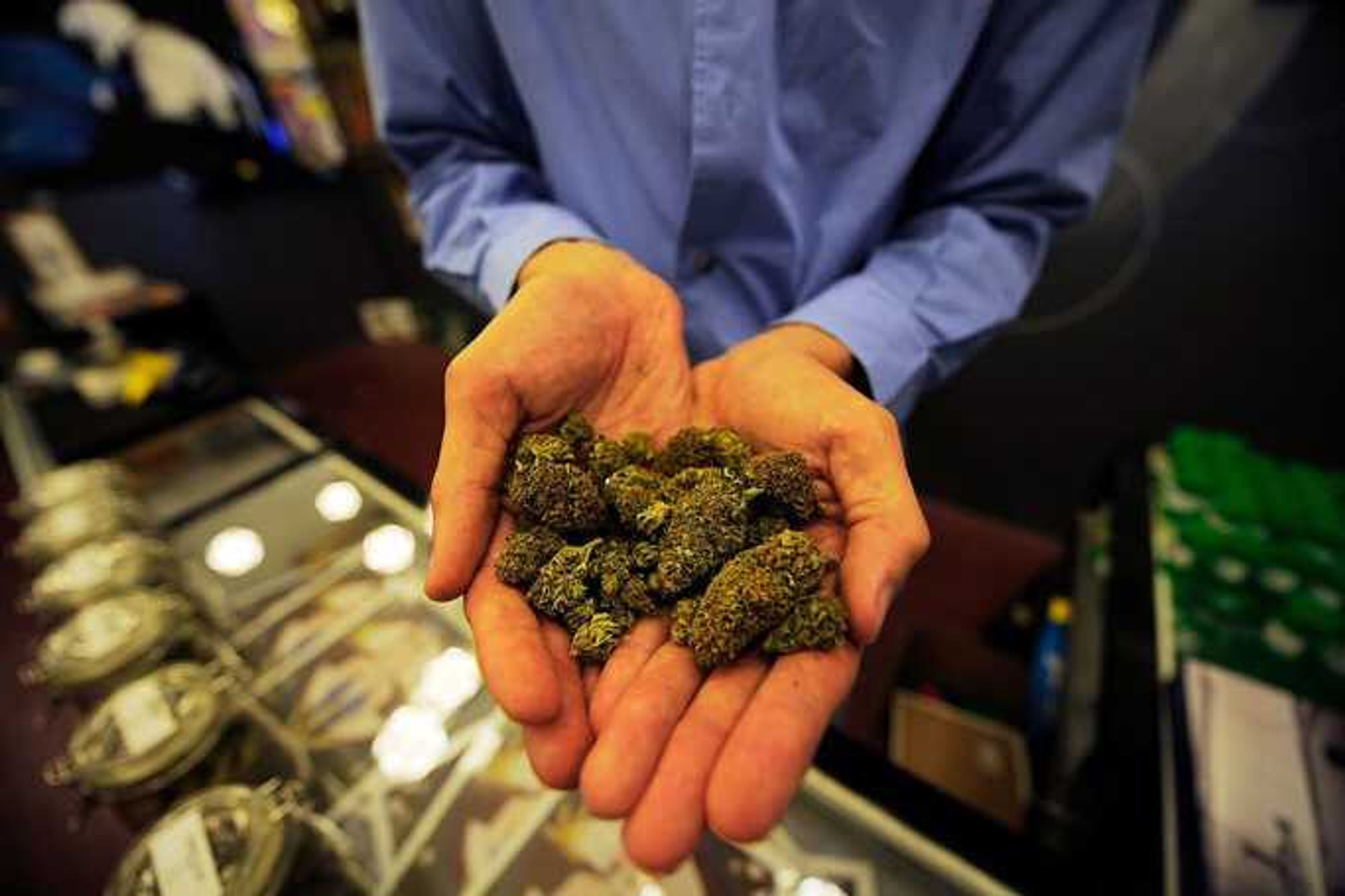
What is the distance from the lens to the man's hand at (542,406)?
2.33 ft

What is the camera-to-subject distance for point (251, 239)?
15.7 ft

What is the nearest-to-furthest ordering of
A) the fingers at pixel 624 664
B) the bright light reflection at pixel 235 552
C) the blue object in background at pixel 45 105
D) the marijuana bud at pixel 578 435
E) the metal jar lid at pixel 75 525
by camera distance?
the fingers at pixel 624 664, the marijuana bud at pixel 578 435, the metal jar lid at pixel 75 525, the bright light reflection at pixel 235 552, the blue object in background at pixel 45 105

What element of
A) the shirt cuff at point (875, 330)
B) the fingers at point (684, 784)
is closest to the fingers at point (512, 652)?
the fingers at point (684, 784)

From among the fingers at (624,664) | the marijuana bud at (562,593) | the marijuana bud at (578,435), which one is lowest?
the fingers at (624,664)

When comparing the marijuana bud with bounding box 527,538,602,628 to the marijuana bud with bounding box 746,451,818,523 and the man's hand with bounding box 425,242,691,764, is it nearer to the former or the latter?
the man's hand with bounding box 425,242,691,764

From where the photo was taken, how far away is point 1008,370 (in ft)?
10.3

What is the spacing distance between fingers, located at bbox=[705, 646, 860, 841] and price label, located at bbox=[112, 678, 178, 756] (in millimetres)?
797

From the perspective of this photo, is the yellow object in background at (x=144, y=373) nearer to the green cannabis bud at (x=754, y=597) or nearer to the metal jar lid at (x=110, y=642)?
the metal jar lid at (x=110, y=642)

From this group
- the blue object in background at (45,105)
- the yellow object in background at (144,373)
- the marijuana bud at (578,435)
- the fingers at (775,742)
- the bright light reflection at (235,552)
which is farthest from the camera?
the blue object in background at (45,105)

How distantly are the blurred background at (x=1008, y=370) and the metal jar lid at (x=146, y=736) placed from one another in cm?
17

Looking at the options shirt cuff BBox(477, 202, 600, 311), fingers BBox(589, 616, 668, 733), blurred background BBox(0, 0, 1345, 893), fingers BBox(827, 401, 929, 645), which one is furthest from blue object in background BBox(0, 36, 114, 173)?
fingers BBox(827, 401, 929, 645)

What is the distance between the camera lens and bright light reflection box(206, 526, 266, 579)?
1.37m

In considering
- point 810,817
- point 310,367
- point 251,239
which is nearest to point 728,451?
point 810,817

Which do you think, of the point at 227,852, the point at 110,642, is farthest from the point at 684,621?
the point at 110,642
